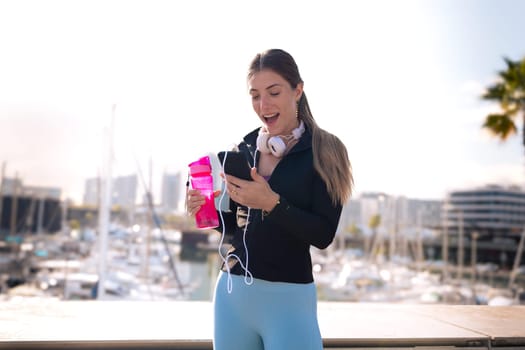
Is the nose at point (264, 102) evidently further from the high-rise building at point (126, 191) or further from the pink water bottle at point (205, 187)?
the high-rise building at point (126, 191)

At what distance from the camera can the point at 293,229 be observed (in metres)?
1.40

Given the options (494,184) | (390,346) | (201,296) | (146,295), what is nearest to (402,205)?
(201,296)

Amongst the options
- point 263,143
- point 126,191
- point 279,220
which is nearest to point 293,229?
point 279,220

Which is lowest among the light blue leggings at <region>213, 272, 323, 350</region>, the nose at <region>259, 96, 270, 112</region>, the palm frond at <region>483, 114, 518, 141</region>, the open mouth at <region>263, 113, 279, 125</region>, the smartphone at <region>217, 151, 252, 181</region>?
the light blue leggings at <region>213, 272, 323, 350</region>

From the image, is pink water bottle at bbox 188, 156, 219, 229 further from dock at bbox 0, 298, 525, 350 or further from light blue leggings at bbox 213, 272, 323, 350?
dock at bbox 0, 298, 525, 350

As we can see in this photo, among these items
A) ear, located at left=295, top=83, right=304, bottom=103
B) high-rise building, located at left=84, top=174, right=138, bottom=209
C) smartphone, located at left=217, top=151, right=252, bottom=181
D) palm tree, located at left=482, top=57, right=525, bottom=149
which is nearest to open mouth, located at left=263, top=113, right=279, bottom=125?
ear, located at left=295, top=83, right=304, bottom=103

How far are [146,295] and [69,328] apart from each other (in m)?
22.9

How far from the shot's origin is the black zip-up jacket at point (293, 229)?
1443 millimetres

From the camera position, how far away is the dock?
241 centimetres

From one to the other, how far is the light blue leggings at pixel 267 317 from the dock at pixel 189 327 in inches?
40.3

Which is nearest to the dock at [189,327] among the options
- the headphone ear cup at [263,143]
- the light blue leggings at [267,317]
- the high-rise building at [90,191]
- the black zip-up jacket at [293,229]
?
the light blue leggings at [267,317]

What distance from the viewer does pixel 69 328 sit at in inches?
103

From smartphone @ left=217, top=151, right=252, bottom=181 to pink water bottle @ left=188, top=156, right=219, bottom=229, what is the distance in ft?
0.66

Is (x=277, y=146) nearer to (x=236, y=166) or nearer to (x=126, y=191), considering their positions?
(x=236, y=166)
